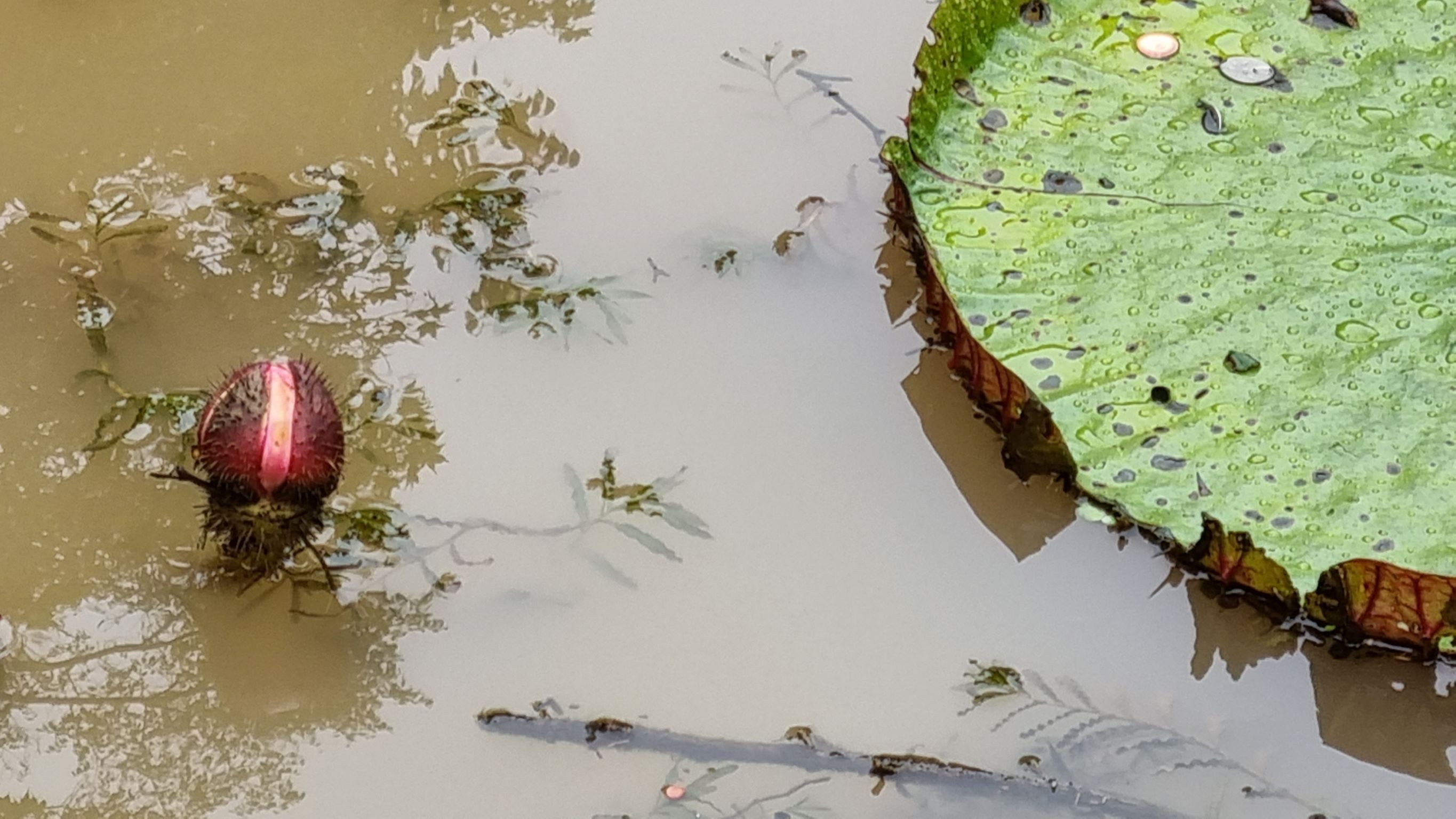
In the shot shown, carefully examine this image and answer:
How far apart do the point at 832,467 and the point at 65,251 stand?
1629mm

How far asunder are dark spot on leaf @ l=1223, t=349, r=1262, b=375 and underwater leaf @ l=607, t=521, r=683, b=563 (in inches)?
40.6

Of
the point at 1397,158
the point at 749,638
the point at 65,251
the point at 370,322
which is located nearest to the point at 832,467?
the point at 749,638

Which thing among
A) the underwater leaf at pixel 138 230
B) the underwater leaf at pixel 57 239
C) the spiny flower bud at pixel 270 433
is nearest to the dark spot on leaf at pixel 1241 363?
the spiny flower bud at pixel 270 433

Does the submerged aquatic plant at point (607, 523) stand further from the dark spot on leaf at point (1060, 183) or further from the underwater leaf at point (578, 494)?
the dark spot on leaf at point (1060, 183)

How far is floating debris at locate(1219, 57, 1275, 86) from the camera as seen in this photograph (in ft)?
8.38

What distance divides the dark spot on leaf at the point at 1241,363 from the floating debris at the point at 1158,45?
713 mm

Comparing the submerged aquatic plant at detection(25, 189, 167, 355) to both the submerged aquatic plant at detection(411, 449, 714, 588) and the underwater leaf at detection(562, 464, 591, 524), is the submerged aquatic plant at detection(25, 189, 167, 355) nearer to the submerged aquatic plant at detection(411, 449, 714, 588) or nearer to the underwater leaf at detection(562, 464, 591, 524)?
the submerged aquatic plant at detection(411, 449, 714, 588)

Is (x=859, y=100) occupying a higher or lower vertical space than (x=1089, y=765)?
higher

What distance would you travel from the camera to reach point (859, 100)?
286 cm

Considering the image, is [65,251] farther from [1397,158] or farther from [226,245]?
[1397,158]

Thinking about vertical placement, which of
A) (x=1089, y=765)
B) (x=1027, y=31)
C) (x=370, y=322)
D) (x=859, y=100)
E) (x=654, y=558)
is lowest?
(x=1089, y=765)

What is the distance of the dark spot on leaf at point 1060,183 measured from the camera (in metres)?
2.45

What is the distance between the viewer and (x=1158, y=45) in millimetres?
2615

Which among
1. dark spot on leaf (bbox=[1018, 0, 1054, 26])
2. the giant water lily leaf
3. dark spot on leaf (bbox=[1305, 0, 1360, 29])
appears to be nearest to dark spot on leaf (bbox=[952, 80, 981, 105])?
the giant water lily leaf
